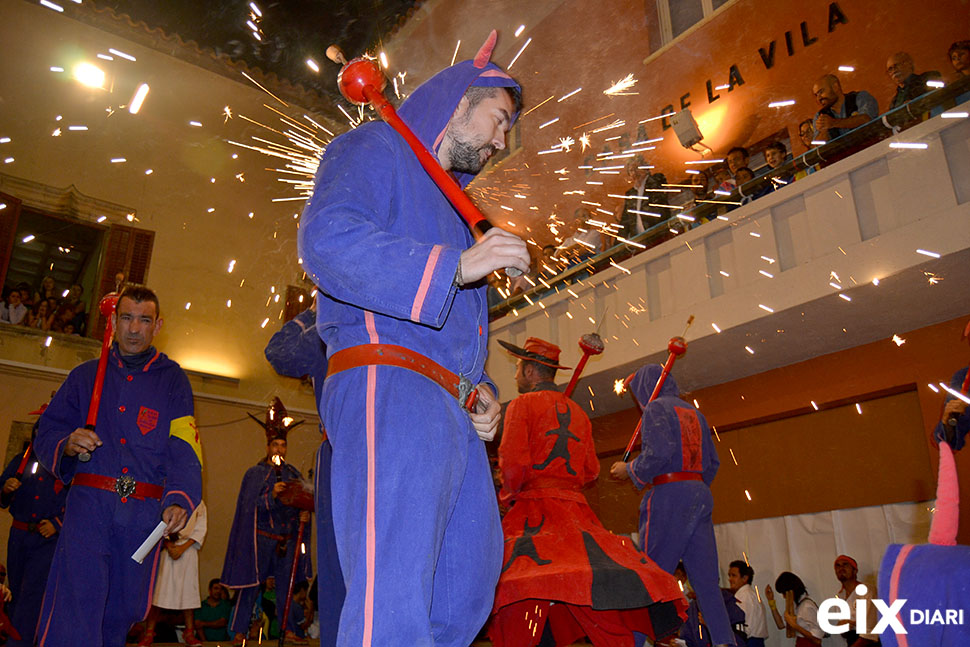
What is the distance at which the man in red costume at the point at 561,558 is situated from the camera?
10.3 feet

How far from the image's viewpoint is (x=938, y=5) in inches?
269

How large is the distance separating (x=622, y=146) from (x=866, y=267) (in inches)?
185

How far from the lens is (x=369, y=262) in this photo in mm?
1413

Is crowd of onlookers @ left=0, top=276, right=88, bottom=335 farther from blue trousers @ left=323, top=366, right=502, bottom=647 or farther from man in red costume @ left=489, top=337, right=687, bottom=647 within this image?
blue trousers @ left=323, top=366, right=502, bottom=647

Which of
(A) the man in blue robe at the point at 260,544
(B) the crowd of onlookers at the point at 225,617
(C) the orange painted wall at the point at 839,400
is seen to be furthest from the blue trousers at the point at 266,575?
(C) the orange painted wall at the point at 839,400

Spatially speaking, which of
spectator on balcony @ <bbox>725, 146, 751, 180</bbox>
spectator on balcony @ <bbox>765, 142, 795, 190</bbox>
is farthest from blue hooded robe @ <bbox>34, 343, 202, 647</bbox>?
spectator on balcony @ <bbox>725, 146, 751, 180</bbox>

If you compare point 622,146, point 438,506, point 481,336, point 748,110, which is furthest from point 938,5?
point 438,506

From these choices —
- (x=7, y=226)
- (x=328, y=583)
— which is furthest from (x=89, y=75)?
(x=328, y=583)

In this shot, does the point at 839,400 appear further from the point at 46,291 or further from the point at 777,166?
the point at 46,291

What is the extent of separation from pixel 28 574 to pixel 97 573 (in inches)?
91.7

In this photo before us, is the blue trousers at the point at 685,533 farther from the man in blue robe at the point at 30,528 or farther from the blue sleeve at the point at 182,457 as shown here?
the man in blue robe at the point at 30,528

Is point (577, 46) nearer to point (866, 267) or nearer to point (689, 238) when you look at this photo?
point (689, 238)

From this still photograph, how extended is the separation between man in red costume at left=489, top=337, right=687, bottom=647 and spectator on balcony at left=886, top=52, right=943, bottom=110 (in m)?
4.21

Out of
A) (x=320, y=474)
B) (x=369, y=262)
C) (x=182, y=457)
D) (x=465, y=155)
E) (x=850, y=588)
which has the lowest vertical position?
(x=850, y=588)
